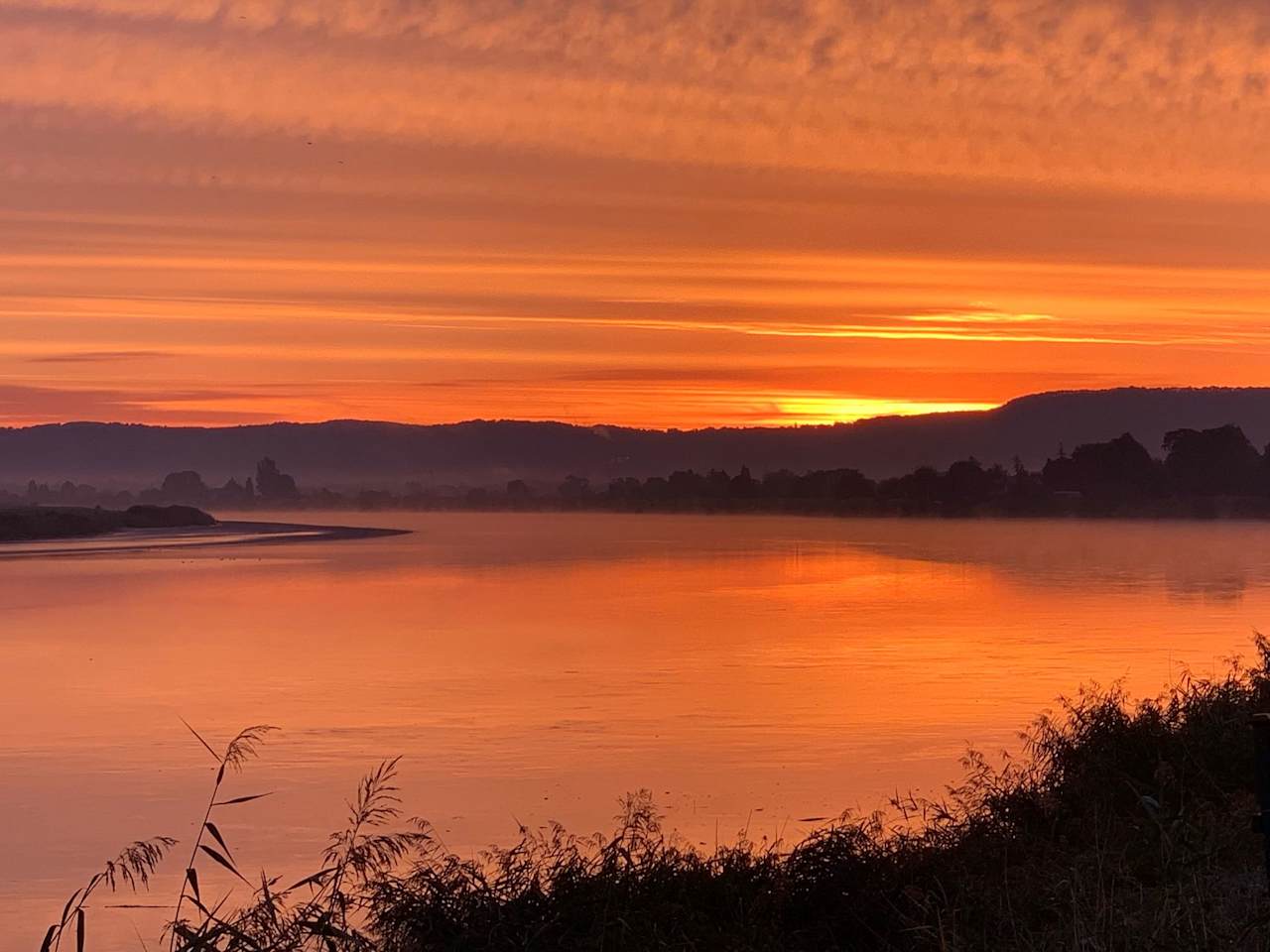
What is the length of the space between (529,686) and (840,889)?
10317 millimetres

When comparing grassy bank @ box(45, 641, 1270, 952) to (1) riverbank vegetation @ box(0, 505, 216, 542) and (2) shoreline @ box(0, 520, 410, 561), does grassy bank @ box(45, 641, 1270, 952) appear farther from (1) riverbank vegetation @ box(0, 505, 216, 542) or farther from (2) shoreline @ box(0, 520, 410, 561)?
(1) riverbank vegetation @ box(0, 505, 216, 542)

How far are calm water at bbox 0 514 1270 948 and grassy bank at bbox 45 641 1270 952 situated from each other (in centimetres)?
116

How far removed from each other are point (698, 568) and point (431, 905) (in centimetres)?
3915

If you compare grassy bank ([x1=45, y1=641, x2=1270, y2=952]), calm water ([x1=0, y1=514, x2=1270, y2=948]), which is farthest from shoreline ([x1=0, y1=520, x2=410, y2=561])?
grassy bank ([x1=45, y1=641, x2=1270, y2=952])

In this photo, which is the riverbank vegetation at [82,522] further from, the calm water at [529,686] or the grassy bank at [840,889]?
the grassy bank at [840,889]

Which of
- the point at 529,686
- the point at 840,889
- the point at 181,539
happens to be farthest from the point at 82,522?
the point at 840,889

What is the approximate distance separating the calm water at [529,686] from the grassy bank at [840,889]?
116 centimetres

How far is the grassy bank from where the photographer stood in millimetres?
7469

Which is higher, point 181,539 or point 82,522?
point 82,522

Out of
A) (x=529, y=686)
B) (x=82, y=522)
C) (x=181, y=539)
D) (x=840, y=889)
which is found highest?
(x=82, y=522)

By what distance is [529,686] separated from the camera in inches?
763

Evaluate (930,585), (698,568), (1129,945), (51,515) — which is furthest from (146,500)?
(1129,945)

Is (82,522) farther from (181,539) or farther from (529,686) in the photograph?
(529,686)

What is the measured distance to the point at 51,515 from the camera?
238 ft
